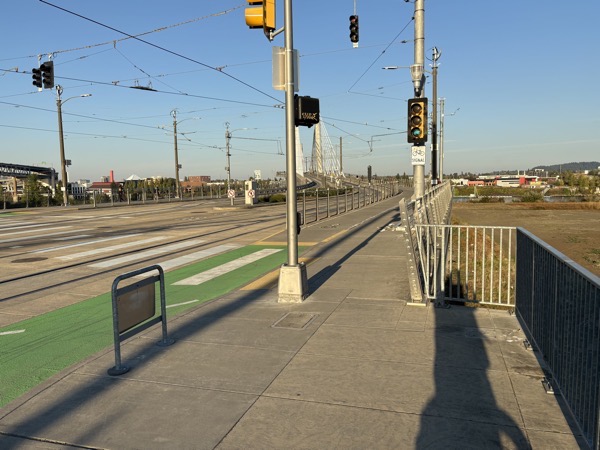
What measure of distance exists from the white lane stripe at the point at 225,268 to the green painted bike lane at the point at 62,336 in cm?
24

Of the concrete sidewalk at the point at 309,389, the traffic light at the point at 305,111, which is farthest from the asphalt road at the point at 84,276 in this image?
the traffic light at the point at 305,111

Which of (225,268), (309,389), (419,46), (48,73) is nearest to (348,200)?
(48,73)

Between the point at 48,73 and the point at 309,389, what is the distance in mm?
22871

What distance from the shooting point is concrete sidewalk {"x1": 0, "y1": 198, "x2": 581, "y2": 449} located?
3592 millimetres

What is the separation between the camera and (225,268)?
1093 cm

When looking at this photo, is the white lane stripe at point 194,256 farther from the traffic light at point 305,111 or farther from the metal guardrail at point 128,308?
the metal guardrail at point 128,308

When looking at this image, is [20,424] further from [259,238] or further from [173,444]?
[259,238]

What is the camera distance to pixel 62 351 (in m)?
5.57

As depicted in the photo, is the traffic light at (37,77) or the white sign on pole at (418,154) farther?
the traffic light at (37,77)

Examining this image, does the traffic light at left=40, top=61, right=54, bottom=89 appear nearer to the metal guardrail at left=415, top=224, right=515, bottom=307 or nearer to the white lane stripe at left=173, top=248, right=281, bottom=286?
the white lane stripe at left=173, top=248, right=281, bottom=286

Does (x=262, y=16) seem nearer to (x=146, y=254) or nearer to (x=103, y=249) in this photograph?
(x=146, y=254)

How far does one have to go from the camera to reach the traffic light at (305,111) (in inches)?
295

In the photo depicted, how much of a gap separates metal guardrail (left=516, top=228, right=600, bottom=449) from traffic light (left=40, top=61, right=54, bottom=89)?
22.8 meters

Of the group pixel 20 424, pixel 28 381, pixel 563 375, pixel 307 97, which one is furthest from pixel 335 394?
pixel 307 97
